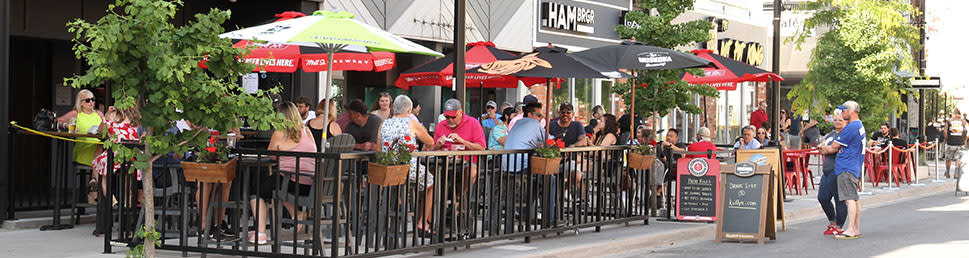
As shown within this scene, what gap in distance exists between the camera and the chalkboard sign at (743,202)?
41.7 feet

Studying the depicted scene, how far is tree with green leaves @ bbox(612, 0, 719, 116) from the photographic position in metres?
16.6

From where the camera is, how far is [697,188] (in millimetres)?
13914

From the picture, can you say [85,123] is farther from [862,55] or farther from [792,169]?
[862,55]

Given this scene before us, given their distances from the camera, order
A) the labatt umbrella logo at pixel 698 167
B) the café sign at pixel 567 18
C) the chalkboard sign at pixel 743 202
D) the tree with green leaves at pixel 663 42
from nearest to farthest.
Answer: the chalkboard sign at pixel 743 202 < the labatt umbrella logo at pixel 698 167 < the tree with green leaves at pixel 663 42 < the café sign at pixel 567 18

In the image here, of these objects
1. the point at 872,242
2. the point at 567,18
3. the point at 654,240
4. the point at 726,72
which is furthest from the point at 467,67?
the point at 567,18

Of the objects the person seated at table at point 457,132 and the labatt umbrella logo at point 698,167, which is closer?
the person seated at table at point 457,132

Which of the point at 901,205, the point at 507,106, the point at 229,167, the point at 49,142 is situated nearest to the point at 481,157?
the point at 229,167

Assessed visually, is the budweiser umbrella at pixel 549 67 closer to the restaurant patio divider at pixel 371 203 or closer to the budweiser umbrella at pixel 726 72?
the restaurant patio divider at pixel 371 203

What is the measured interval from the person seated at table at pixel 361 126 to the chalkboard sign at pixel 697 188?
12.7 feet

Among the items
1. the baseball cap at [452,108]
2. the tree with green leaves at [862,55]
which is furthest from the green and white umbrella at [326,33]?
the tree with green leaves at [862,55]

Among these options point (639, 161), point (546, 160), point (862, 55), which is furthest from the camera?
point (862, 55)

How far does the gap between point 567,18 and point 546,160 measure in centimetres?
1325

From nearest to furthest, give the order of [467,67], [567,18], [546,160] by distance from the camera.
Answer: [546,160] < [467,67] < [567,18]

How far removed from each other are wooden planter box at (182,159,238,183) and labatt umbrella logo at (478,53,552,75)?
4088 millimetres
